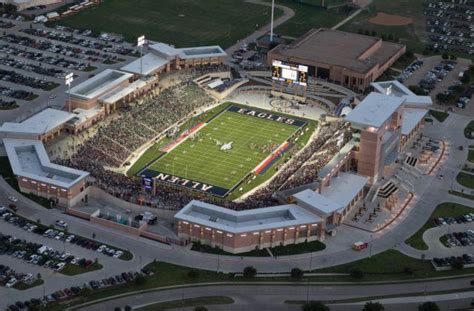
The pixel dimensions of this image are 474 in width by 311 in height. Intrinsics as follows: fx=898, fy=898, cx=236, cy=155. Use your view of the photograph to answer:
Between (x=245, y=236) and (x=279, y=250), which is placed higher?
(x=245, y=236)

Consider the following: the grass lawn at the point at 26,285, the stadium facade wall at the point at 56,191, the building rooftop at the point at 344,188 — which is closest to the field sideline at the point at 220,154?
the building rooftop at the point at 344,188

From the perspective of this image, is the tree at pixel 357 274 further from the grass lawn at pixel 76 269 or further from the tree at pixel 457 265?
the grass lawn at pixel 76 269

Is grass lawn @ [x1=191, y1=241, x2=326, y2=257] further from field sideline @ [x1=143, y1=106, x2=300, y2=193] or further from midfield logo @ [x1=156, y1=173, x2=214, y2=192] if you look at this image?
field sideline @ [x1=143, y1=106, x2=300, y2=193]

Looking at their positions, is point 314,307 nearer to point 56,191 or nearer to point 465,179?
point 56,191

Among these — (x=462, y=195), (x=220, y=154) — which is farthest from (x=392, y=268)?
(x=220, y=154)

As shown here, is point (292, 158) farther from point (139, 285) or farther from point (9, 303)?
point (9, 303)
